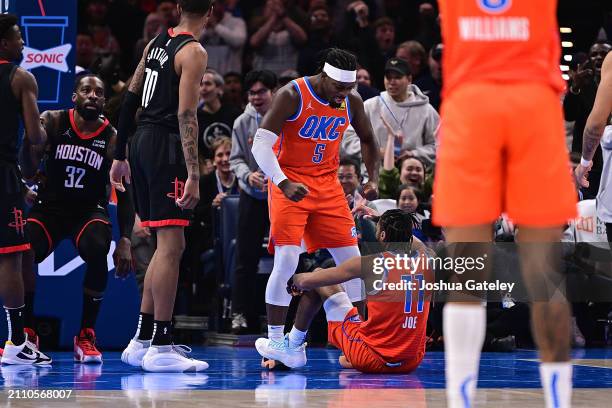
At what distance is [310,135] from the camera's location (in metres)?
7.42

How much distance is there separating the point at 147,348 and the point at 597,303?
14.3 ft

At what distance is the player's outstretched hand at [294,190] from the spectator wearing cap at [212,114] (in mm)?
4325

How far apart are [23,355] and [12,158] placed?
1.30 m

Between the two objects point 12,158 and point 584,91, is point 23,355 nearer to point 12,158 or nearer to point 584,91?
point 12,158

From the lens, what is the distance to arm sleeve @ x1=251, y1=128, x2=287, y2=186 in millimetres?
7160

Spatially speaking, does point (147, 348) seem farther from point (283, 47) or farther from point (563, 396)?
point (283, 47)

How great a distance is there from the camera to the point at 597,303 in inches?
388

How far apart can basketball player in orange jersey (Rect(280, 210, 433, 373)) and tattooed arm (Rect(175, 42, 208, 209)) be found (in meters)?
0.94

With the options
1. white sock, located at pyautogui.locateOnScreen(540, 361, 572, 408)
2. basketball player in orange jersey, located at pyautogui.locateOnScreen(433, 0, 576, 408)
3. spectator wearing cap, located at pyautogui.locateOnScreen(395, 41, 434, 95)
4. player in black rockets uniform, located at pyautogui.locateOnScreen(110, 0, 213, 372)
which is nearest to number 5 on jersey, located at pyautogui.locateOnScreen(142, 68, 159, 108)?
player in black rockets uniform, located at pyautogui.locateOnScreen(110, 0, 213, 372)

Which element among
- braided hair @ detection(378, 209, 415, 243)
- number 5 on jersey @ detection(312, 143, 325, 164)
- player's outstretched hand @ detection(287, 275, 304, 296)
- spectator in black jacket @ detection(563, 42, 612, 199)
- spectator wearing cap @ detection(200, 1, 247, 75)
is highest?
spectator wearing cap @ detection(200, 1, 247, 75)

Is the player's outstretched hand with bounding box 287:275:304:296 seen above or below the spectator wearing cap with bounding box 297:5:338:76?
below

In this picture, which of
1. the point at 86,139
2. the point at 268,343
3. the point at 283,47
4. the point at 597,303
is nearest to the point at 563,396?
the point at 268,343

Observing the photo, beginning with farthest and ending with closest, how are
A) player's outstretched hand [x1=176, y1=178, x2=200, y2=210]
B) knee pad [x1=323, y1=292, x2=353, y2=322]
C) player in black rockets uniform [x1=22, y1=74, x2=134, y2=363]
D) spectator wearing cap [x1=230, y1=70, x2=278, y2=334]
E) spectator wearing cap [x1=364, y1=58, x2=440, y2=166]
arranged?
spectator wearing cap [x1=364, y1=58, x2=440, y2=166] < spectator wearing cap [x1=230, y1=70, x2=278, y2=334] < player in black rockets uniform [x1=22, y1=74, x2=134, y2=363] < knee pad [x1=323, y1=292, x2=353, y2=322] < player's outstretched hand [x1=176, y1=178, x2=200, y2=210]

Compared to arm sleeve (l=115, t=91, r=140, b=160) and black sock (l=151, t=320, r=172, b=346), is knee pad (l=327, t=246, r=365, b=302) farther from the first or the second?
arm sleeve (l=115, t=91, r=140, b=160)
